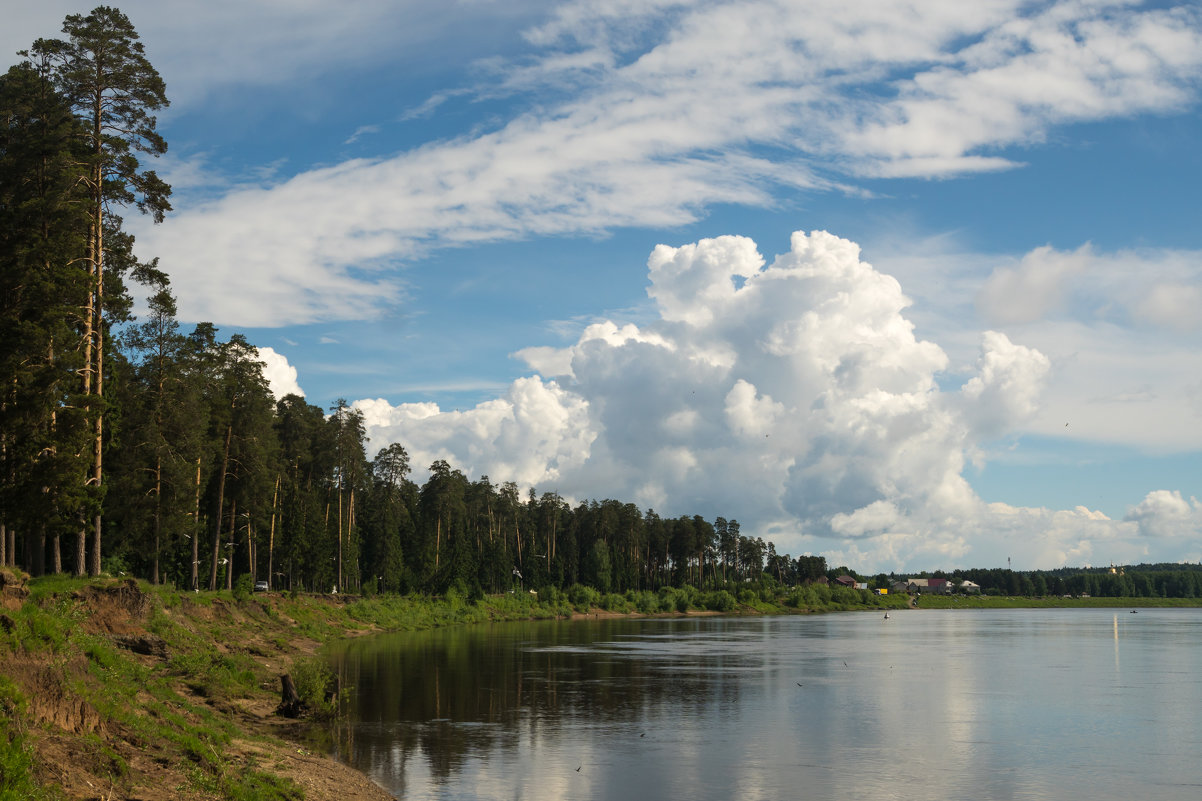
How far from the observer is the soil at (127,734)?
54.1 feet

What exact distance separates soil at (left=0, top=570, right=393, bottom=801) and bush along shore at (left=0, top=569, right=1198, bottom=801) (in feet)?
0.14

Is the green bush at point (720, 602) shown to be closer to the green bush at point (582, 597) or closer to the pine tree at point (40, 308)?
the green bush at point (582, 597)

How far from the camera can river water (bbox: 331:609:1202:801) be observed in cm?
2911

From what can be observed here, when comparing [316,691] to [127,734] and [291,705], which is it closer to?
[291,705]

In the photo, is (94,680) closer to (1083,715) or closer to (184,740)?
(184,740)

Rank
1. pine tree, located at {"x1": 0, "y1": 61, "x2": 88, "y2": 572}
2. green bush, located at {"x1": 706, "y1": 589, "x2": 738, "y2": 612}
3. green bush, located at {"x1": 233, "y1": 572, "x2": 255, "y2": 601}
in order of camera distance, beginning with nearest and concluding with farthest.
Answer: pine tree, located at {"x1": 0, "y1": 61, "x2": 88, "y2": 572} < green bush, located at {"x1": 233, "y1": 572, "x2": 255, "y2": 601} < green bush, located at {"x1": 706, "y1": 589, "x2": 738, "y2": 612}

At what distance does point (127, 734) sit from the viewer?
1953 centimetres

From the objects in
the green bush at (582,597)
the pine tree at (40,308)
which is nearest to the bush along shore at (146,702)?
the pine tree at (40,308)

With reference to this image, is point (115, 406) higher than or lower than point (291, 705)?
higher

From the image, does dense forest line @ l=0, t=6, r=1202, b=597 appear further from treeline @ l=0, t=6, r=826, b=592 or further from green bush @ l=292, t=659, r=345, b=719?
green bush @ l=292, t=659, r=345, b=719

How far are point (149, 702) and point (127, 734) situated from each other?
5.61 m

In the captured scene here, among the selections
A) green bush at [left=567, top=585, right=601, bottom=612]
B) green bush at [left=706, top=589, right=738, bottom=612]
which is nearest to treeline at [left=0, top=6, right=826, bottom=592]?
green bush at [left=567, top=585, right=601, bottom=612]

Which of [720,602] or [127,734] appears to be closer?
[127,734]

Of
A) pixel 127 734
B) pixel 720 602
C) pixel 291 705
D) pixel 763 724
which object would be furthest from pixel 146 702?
pixel 720 602
